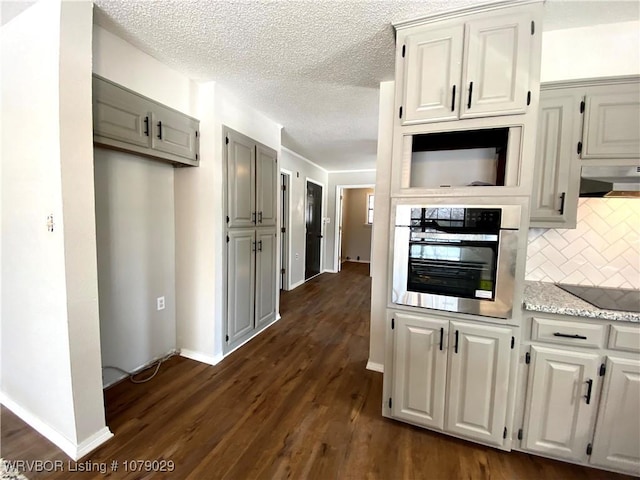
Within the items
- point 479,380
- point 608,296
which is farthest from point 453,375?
point 608,296

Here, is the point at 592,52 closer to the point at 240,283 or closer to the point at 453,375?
the point at 453,375

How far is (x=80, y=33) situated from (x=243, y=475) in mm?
2452

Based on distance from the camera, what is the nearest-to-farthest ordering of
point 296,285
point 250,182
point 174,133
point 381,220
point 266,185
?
point 174,133
point 381,220
point 250,182
point 266,185
point 296,285

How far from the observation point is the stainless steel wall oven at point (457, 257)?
1.43 meters

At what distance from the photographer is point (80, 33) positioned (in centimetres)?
138

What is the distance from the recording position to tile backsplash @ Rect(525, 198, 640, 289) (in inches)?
70.6

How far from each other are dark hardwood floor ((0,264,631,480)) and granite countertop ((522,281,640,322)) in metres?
0.88

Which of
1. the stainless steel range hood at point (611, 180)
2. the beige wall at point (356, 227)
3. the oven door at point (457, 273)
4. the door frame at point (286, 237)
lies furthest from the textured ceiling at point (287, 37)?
the beige wall at point (356, 227)

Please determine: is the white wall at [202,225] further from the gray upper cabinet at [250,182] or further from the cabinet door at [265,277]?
the cabinet door at [265,277]

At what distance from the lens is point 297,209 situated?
5109 mm

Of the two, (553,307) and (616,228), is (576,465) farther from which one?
(616,228)

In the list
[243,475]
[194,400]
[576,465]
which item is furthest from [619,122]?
[194,400]

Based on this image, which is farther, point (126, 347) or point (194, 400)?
point (126, 347)

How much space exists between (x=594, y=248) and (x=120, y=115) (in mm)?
3355
